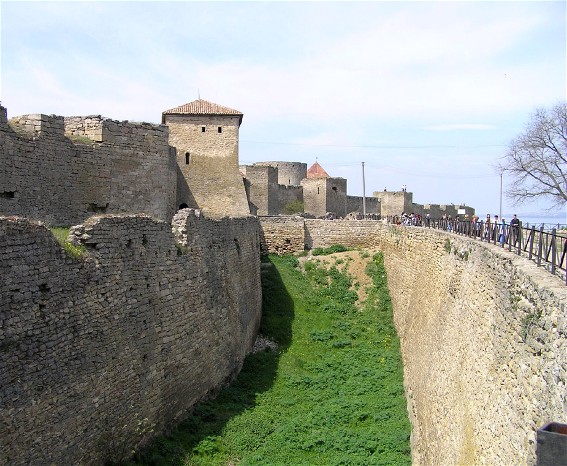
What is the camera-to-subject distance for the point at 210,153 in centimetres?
2602

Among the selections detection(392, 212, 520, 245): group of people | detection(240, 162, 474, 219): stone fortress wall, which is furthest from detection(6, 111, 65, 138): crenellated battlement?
detection(240, 162, 474, 219): stone fortress wall

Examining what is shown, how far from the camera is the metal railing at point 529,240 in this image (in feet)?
26.4

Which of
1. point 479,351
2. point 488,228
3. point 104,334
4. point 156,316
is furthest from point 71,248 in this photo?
point 488,228

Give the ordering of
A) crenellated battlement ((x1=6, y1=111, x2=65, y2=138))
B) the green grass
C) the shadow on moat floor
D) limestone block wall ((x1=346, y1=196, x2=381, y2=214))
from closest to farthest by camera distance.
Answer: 1. the green grass
2. the shadow on moat floor
3. crenellated battlement ((x1=6, y1=111, x2=65, y2=138))
4. limestone block wall ((x1=346, y1=196, x2=381, y2=214))

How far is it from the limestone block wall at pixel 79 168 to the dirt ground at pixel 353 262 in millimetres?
8680

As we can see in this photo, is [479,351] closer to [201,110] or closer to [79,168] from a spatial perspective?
[79,168]

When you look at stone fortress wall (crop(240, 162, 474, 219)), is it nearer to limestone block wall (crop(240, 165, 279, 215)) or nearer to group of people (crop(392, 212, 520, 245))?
limestone block wall (crop(240, 165, 279, 215))

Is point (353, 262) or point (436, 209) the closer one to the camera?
point (353, 262)

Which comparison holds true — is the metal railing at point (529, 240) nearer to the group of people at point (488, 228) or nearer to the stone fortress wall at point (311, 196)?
the group of people at point (488, 228)

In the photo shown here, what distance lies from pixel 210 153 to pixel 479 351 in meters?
18.6

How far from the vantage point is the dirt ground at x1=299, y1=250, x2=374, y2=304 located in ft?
74.0

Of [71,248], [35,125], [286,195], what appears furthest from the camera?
[286,195]

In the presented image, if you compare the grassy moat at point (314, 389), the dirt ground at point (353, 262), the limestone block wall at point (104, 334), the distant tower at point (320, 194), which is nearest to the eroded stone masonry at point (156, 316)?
the limestone block wall at point (104, 334)

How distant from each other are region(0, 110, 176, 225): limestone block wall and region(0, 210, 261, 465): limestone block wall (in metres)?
2.56
